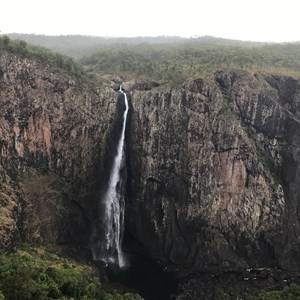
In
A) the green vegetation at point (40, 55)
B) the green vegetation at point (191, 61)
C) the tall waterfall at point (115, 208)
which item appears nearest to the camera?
the green vegetation at point (40, 55)

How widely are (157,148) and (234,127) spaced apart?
724cm

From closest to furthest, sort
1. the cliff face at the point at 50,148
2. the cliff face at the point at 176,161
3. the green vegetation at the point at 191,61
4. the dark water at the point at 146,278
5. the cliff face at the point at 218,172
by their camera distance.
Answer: the dark water at the point at 146,278 < the cliff face at the point at 50,148 < the cliff face at the point at 176,161 < the cliff face at the point at 218,172 < the green vegetation at the point at 191,61

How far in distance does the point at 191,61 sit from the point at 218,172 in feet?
49.1

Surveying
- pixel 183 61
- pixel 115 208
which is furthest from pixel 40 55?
pixel 183 61

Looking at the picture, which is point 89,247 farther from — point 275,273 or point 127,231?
point 275,273

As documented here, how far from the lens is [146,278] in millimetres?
36875

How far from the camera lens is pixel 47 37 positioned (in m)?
108

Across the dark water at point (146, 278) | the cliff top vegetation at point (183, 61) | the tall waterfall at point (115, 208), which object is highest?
the cliff top vegetation at point (183, 61)

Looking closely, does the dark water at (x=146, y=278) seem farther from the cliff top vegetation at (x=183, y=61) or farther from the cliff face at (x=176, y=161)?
the cliff top vegetation at (x=183, y=61)

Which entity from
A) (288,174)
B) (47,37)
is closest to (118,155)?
(288,174)

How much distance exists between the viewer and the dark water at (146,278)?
34.9 meters

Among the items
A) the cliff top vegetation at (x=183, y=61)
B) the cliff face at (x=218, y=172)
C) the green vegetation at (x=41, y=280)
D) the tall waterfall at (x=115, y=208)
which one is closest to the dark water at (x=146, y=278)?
the tall waterfall at (x=115, y=208)

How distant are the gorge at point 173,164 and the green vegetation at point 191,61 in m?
2.66

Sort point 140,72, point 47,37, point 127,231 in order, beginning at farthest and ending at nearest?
point 47,37, point 140,72, point 127,231
